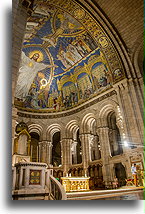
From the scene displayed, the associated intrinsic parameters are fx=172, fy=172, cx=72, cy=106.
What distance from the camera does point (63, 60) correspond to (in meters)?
16.2

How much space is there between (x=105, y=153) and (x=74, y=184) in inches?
193

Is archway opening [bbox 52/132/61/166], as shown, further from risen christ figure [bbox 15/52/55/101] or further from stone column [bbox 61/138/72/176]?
risen christ figure [bbox 15/52/55/101]

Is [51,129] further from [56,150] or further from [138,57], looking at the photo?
[138,57]

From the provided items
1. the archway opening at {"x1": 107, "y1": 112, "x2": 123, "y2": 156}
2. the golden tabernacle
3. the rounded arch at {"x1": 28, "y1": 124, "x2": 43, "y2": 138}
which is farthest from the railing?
the rounded arch at {"x1": 28, "y1": 124, "x2": 43, "y2": 138}

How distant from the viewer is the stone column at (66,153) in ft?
50.3

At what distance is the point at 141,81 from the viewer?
1152 centimetres

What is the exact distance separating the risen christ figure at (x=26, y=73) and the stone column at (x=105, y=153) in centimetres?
812

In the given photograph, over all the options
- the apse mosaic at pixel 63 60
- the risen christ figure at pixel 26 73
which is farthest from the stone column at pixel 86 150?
the risen christ figure at pixel 26 73

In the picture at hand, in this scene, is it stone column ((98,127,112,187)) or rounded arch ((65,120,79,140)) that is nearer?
stone column ((98,127,112,187))

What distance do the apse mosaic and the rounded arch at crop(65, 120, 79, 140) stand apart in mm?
1635

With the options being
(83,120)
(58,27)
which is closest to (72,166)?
(83,120)

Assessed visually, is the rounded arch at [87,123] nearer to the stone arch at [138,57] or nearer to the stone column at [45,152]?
the stone column at [45,152]

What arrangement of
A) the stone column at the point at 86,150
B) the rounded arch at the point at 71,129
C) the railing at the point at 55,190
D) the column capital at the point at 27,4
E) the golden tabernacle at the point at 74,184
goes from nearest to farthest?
the railing at the point at 55,190
the column capital at the point at 27,4
the golden tabernacle at the point at 74,184
the stone column at the point at 86,150
the rounded arch at the point at 71,129

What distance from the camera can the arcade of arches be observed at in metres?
11.4
